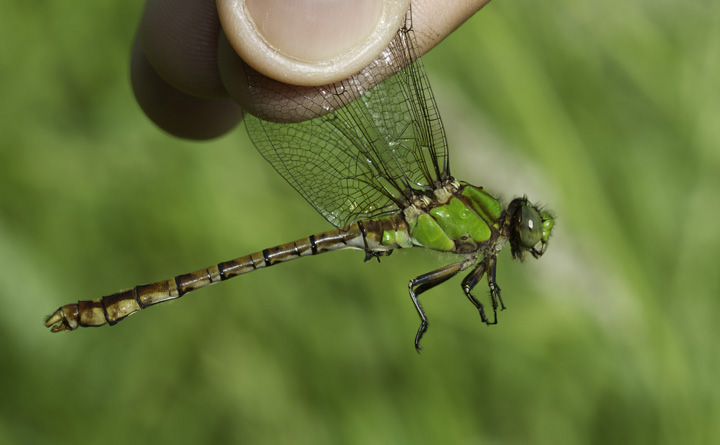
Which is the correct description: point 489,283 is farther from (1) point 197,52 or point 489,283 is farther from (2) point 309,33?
(1) point 197,52

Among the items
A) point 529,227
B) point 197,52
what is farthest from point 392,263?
point 197,52

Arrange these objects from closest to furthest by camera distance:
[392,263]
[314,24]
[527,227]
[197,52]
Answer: [314,24], [527,227], [197,52], [392,263]

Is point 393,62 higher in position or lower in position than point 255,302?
higher

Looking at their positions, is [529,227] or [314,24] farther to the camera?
[529,227]

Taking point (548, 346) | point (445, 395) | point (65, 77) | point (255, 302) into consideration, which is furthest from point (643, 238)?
point (65, 77)

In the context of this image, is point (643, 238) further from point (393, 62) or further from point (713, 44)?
point (393, 62)

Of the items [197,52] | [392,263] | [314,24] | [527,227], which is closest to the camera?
[314,24]

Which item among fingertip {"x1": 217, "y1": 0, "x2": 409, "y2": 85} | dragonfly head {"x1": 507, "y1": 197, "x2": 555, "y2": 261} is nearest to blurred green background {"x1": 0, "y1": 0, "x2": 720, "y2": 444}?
dragonfly head {"x1": 507, "y1": 197, "x2": 555, "y2": 261}
